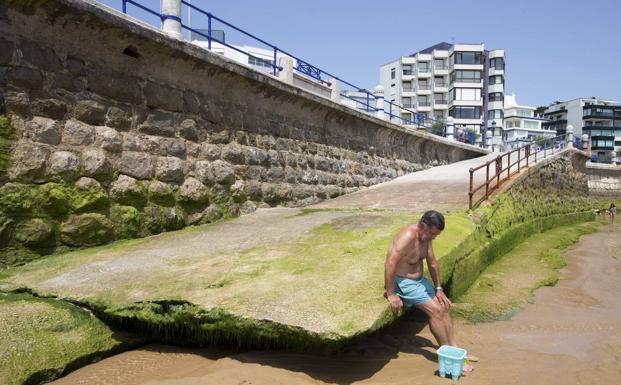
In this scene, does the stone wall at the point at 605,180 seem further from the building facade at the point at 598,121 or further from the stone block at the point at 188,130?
the stone block at the point at 188,130

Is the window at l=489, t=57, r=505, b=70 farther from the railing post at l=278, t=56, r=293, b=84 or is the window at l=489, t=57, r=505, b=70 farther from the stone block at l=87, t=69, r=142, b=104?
the stone block at l=87, t=69, r=142, b=104

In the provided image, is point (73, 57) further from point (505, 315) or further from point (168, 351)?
point (505, 315)

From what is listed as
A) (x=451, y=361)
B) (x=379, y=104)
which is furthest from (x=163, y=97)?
(x=379, y=104)

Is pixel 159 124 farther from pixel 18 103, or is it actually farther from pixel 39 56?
pixel 18 103

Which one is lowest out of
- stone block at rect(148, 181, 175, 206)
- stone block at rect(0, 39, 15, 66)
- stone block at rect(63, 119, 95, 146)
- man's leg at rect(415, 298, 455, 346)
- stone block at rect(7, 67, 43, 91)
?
man's leg at rect(415, 298, 455, 346)

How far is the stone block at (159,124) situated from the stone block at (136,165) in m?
0.37

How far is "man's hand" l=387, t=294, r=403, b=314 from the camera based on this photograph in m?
3.52

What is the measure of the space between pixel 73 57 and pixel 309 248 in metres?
3.55

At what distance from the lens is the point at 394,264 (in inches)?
145

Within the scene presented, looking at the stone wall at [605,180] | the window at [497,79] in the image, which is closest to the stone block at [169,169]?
the stone wall at [605,180]

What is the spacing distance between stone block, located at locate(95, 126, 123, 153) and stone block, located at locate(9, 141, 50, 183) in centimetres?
69

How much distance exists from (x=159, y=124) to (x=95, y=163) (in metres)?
1.21

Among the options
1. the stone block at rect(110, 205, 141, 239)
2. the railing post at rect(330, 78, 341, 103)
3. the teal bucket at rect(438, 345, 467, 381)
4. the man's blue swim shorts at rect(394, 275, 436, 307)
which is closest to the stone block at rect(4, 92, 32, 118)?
the stone block at rect(110, 205, 141, 239)

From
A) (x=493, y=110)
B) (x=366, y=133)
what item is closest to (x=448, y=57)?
(x=493, y=110)
